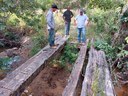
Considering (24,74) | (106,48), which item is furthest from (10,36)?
(24,74)

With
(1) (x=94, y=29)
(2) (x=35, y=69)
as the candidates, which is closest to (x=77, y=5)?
(1) (x=94, y=29)

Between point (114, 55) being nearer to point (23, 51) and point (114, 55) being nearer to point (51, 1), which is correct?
point (23, 51)

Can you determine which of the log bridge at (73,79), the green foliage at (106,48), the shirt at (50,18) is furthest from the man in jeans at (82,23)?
the log bridge at (73,79)

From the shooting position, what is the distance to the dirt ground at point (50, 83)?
942 cm

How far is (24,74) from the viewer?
6.75 metres

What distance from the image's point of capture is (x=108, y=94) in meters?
5.34

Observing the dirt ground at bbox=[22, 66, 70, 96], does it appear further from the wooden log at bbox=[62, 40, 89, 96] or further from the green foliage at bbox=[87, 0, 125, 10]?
the green foliage at bbox=[87, 0, 125, 10]

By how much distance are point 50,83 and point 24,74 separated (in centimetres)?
357

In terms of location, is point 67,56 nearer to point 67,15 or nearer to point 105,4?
point 67,15

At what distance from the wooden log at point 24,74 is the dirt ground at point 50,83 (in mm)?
1342

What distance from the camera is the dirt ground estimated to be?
371 inches

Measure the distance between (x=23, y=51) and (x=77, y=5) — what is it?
31.1 feet

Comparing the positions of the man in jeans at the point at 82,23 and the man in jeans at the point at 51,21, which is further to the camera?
the man in jeans at the point at 82,23

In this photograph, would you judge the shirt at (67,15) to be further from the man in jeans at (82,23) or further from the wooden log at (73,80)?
the wooden log at (73,80)
